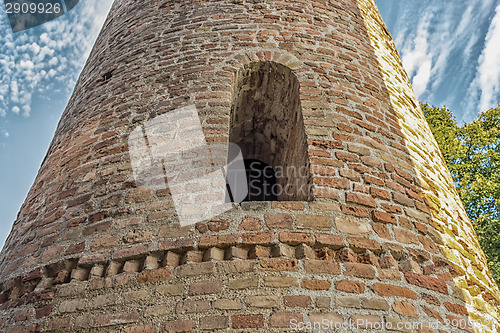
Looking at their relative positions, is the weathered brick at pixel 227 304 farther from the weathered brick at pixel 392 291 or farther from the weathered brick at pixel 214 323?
the weathered brick at pixel 392 291

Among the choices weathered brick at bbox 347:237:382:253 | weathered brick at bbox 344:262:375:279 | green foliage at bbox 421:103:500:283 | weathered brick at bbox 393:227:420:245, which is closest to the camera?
weathered brick at bbox 344:262:375:279

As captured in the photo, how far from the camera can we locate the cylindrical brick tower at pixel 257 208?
1.70 m

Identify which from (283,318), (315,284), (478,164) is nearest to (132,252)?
(283,318)

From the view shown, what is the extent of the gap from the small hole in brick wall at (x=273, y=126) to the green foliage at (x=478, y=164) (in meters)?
4.99

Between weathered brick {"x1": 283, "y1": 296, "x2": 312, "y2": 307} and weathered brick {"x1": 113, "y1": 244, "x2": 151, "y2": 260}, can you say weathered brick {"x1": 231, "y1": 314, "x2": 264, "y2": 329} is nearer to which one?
weathered brick {"x1": 283, "y1": 296, "x2": 312, "y2": 307}

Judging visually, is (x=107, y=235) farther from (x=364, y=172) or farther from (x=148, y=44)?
(x=148, y=44)

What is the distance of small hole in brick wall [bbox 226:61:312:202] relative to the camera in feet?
8.92

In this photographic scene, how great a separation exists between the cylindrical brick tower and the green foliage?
4.77m

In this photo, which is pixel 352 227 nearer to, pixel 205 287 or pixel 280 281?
pixel 280 281

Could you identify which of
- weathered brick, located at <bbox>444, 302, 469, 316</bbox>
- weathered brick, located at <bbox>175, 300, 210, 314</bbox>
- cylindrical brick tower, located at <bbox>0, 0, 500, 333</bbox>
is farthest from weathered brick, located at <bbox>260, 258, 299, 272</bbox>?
weathered brick, located at <bbox>444, 302, 469, 316</bbox>

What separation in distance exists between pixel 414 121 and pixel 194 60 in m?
2.02

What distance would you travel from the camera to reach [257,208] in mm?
2002

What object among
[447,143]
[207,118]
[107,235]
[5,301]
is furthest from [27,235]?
[447,143]

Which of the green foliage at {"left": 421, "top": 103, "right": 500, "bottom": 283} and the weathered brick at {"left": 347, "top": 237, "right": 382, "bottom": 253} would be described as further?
the green foliage at {"left": 421, "top": 103, "right": 500, "bottom": 283}
